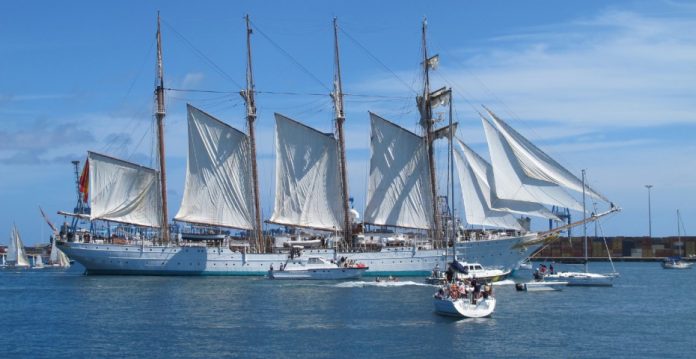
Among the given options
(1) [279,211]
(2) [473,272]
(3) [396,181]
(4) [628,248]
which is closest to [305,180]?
(1) [279,211]

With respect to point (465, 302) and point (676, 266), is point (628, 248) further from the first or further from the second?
point (465, 302)

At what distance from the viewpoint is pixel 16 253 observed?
150000 millimetres

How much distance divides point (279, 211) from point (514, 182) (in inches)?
884

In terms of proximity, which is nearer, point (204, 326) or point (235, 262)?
point (204, 326)

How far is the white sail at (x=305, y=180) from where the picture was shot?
290 ft

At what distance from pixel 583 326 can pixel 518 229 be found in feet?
115

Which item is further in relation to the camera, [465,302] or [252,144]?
[252,144]

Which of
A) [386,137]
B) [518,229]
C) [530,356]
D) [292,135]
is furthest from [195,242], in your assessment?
[530,356]

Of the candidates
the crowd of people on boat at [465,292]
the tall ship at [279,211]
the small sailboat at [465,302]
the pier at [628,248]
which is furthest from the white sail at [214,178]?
the pier at [628,248]

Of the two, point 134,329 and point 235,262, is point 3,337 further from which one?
point 235,262

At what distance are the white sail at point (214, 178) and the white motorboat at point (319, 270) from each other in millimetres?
8503

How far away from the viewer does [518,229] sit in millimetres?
83250

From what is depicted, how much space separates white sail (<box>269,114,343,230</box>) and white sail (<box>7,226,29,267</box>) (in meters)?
73.7

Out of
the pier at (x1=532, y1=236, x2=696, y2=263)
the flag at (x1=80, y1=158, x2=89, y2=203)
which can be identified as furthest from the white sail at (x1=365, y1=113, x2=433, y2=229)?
the pier at (x1=532, y1=236, x2=696, y2=263)
